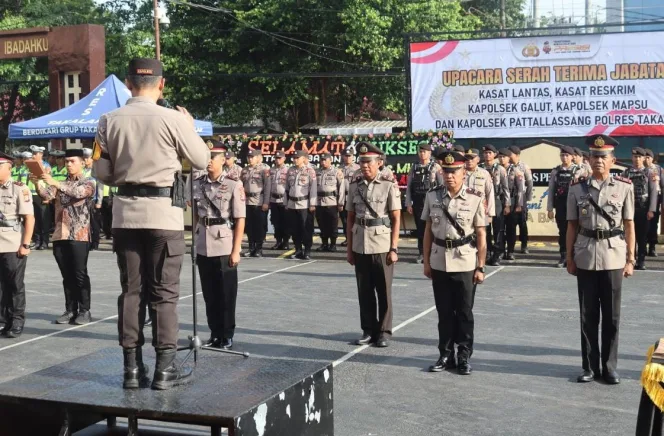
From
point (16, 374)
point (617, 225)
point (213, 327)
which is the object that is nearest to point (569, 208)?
point (617, 225)

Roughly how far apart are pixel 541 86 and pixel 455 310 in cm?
1158

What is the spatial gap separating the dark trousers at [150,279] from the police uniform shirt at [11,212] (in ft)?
16.5

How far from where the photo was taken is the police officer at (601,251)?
7.81 m

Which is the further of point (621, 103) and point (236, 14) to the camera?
point (236, 14)

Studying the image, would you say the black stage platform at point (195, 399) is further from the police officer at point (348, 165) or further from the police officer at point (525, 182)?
the police officer at point (348, 165)

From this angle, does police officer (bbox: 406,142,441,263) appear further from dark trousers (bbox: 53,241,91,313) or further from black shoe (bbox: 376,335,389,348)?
dark trousers (bbox: 53,241,91,313)

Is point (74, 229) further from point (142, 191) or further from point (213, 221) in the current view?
point (142, 191)

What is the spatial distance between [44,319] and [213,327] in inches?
118

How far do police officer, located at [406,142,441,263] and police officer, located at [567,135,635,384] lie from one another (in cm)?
711

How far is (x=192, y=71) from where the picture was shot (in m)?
35.1

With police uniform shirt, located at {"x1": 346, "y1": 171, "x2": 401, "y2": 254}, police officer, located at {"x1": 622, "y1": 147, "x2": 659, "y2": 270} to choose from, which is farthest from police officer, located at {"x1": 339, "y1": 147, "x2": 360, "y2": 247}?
police uniform shirt, located at {"x1": 346, "y1": 171, "x2": 401, "y2": 254}

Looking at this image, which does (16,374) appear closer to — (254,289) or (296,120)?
(254,289)

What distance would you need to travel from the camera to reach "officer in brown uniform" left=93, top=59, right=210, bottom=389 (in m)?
5.45

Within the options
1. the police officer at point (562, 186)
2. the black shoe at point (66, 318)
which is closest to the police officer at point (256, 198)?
the police officer at point (562, 186)
